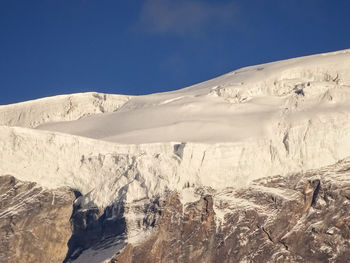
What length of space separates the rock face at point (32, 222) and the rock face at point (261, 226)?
822 cm

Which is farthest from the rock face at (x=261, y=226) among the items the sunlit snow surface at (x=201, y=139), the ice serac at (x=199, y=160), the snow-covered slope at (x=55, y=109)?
the snow-covered slope at (x=55, y=109)

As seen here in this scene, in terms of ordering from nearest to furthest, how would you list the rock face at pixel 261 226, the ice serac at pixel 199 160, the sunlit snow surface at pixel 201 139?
the rock face at pixel 261 226 < the ice serac at pixel 199 160 < the sunlit snow surface at pixel 201 139

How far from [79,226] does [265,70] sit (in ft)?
110

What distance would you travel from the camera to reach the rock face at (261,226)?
142875mm

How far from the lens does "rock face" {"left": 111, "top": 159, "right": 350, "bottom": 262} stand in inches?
5625

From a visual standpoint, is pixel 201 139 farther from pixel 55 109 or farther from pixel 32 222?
pixel 55 109

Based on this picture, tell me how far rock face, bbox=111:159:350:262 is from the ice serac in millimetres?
118

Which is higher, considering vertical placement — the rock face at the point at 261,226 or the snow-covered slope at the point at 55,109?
the snow-covered slope at the point at 55,109

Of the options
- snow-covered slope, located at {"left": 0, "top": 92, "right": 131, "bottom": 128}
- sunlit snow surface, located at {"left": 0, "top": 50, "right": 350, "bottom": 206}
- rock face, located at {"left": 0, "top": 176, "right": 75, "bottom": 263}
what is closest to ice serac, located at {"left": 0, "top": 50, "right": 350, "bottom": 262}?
sunlit snow surface, located at {"left": 0, "top": 50, "right": 350, "bottom": 206}

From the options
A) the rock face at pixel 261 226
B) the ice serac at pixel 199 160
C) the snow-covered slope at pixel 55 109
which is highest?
the snow-covered slope at pixel 55 109

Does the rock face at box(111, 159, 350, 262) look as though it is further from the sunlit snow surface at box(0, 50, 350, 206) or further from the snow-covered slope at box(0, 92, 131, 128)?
the snow-covered slope at box(0, 92, 131, 128)

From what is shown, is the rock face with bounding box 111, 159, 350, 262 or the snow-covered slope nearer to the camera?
the rock face with bounding box 111, 159, 350, 262

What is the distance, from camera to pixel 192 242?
144750 millimetres

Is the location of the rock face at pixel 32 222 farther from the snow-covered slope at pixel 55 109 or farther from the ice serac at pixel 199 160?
the snow-covered slope at pixel 55 109
